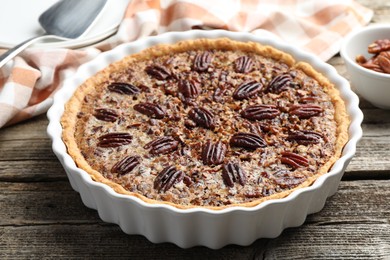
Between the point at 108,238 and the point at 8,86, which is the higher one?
the point at 8,86

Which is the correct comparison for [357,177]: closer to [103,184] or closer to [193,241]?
[193,241]

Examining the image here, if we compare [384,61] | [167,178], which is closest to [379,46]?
[384,61]

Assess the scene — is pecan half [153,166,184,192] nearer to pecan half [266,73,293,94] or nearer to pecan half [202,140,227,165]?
pecan half [202,140,227,165]

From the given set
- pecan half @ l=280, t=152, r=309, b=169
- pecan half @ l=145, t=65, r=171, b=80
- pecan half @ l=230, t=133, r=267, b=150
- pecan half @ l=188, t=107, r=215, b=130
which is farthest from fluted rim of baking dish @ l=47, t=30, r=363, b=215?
pecan half @ l=188, t=107, r=215, b=130

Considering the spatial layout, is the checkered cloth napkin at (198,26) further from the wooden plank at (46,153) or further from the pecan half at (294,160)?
the pecan half at (294,160)

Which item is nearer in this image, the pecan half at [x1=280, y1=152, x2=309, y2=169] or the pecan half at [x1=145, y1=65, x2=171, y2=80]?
the pecan half at [x1=280, y1=152, x2=309, y2=169]

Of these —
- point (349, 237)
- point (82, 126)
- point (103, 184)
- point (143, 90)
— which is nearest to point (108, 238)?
point (103, 184)
